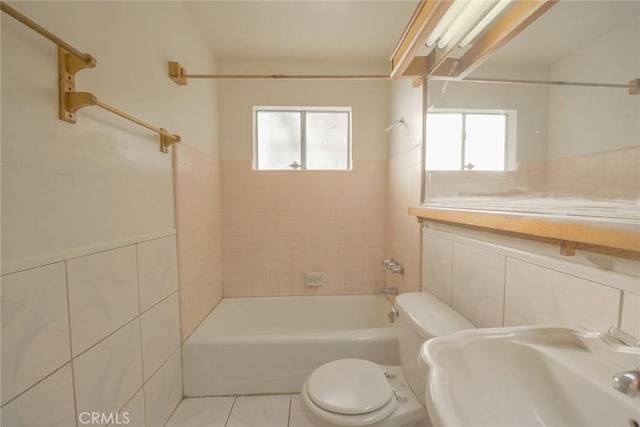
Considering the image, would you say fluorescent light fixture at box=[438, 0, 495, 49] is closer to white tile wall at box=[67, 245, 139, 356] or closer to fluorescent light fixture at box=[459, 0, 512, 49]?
fluorescent light fixture at box=[459, 0, 512, 49]

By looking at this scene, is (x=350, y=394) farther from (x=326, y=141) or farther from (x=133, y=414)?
(x=326, y=141)

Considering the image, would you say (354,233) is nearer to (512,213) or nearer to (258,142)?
(258,142)

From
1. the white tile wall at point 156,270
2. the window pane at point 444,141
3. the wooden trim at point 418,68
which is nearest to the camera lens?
the white tile wall at point 156,270

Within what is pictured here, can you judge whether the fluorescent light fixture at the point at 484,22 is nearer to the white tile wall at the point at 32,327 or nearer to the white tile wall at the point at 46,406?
the white tile wall at the point at 32,327

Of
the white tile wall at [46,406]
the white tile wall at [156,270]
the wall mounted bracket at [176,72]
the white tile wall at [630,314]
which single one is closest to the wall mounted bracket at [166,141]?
the wall mounted bracket at [176,72]

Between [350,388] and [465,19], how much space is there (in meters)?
1.45

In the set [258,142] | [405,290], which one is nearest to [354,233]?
[405,290]

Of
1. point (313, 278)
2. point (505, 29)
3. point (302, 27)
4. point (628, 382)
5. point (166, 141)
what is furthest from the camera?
point (313, 278)

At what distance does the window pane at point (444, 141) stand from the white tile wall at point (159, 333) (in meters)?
1.62

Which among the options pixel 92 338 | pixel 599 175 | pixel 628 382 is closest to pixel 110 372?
pixel 92 338

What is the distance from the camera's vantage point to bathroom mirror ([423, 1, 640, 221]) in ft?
1.87

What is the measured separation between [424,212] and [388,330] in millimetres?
757

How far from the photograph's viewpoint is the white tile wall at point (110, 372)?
845mm

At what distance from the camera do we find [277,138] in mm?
2371
